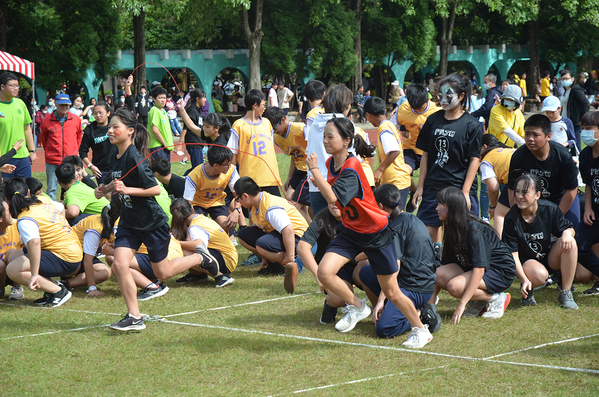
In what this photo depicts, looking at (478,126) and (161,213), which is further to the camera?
(478,126)

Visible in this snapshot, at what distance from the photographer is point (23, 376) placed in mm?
4348

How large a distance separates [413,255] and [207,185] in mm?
3063

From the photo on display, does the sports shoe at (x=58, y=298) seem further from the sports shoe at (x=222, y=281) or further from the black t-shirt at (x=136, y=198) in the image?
the sports shoe at (x=222, y=281)

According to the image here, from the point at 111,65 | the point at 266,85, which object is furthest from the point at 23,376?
the point at 266,85

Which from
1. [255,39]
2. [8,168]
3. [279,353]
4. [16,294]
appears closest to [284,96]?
[255,39]

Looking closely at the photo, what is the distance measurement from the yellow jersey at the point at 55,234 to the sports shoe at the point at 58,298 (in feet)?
0.95

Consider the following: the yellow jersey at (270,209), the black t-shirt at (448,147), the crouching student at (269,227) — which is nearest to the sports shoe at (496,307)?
the black t-shirt at (448,147)

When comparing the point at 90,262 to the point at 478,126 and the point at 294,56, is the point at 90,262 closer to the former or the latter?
the point at 478,126

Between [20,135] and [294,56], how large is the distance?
24.9m

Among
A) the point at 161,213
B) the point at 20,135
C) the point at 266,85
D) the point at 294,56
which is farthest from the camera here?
the point at 266,85

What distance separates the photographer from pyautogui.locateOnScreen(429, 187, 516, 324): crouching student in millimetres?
5152

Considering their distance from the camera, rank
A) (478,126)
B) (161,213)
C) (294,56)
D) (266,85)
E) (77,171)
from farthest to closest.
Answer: (266,85), (294,56), (77,171), (478,126), (161,213)

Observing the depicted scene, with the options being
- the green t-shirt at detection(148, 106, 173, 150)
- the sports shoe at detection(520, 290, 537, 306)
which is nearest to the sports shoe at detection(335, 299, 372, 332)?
the sports shoe at detection(520, 290, 537, 306)

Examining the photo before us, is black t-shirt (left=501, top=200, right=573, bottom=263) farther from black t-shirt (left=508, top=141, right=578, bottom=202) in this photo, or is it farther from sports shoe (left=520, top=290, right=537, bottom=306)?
sports shoe (left=520, top=290, right=537, bottom=306)
